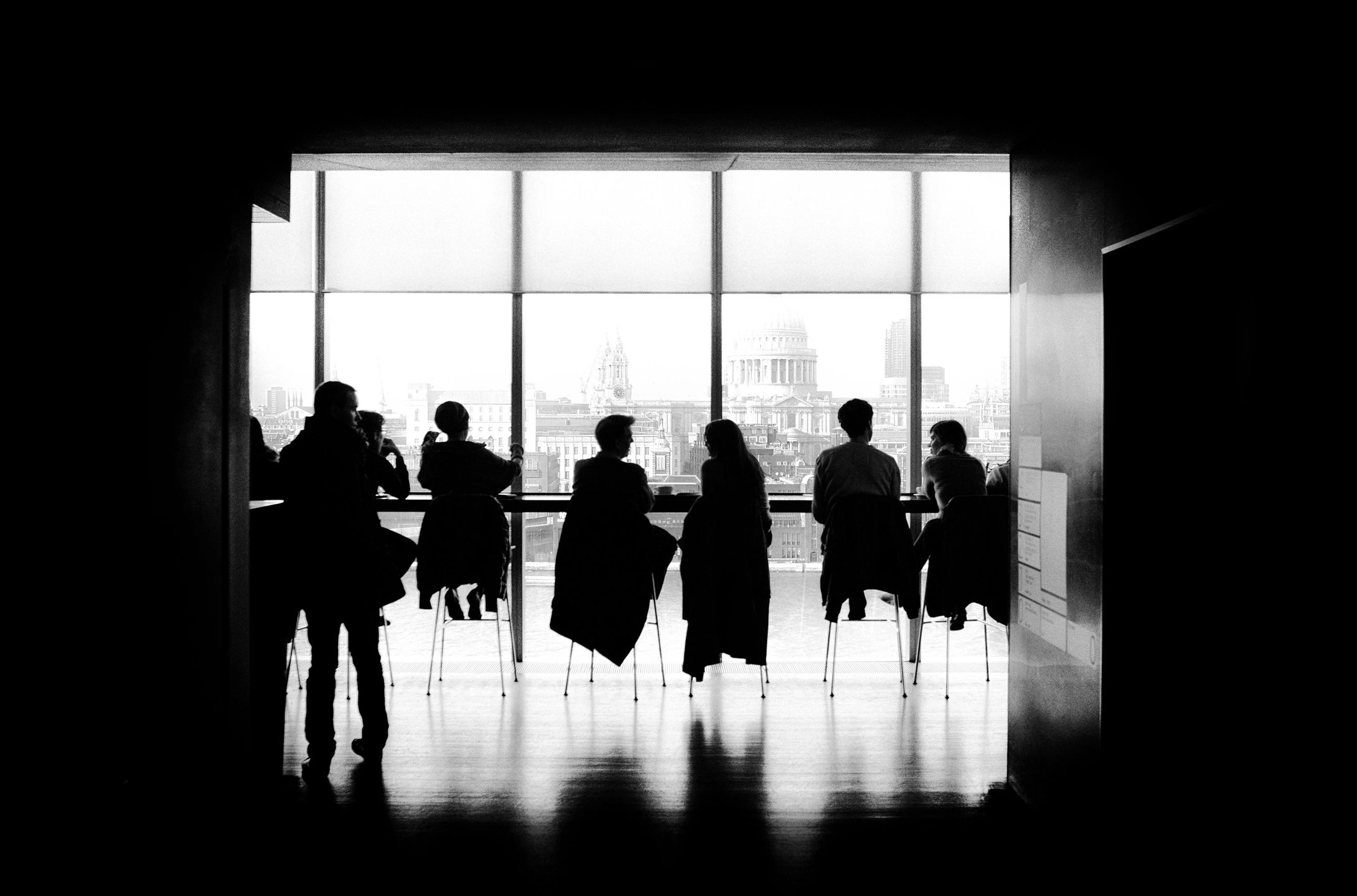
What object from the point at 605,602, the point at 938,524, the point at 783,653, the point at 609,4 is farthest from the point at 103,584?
the point at 783,653

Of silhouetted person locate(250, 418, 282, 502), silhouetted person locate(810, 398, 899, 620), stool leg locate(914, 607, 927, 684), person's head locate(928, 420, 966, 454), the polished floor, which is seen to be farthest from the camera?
person's head locate(928, 420, 966, 454)

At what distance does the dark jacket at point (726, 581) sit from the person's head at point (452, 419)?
1.28 meters

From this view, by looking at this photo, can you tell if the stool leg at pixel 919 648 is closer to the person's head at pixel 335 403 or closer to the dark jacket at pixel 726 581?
the dark jacket at pixel 726 581

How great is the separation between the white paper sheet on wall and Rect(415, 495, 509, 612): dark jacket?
2.55m

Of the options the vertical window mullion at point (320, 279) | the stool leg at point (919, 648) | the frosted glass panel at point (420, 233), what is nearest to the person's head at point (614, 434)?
the stool leg at point (919, 648)

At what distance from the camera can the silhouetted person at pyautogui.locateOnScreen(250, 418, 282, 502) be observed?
416 cm

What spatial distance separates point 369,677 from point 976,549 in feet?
8.65

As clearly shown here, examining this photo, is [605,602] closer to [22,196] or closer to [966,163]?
[966,163]

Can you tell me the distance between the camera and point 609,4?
238cm

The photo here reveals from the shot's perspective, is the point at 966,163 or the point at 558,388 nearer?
the point at 966,163

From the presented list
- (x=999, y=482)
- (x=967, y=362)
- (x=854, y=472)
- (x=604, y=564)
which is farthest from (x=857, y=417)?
(x=967, y=362)

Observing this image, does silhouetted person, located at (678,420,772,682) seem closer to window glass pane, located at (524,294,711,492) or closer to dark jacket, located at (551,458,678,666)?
dark jacket, located at (551,458,678,666)

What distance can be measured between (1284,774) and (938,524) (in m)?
2.89

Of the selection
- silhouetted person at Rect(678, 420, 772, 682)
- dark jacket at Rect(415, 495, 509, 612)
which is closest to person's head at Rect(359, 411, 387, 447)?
dark jacket at Rect(415, 495, 509, 612)
